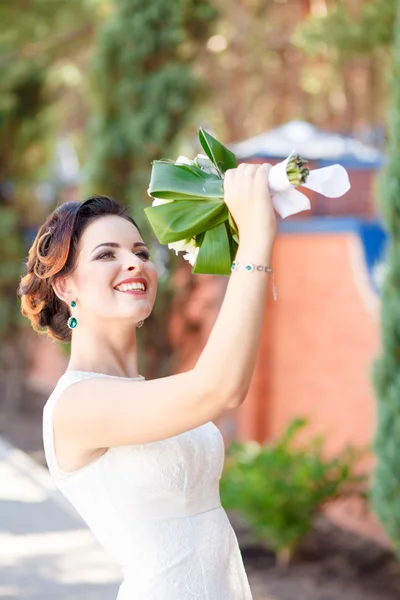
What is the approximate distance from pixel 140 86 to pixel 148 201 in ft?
3.15

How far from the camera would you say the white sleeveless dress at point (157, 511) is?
177 cm

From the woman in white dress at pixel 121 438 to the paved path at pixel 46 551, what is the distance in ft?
10.0

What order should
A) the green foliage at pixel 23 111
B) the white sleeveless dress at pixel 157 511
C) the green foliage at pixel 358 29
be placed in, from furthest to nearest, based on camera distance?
1. the green foliage at pixel 23 111
2. the green foliage at pixel 358 29
3. the white sleeveless dress at pixel 157 511

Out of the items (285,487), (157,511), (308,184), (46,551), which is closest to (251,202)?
(308,184)

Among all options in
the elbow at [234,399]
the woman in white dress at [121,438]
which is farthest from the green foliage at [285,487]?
the elbow at [234,399]

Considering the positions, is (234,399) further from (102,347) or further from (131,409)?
(102,347)

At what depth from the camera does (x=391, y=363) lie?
175 inches

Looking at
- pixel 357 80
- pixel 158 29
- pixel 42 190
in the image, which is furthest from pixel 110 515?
pixel 357 80

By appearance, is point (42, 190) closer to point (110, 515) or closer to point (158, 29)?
point (158, 29)

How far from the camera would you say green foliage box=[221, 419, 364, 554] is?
5195mm

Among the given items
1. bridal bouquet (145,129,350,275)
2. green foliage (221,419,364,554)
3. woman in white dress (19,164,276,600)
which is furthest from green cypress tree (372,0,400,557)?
bridal bouquet (145,129,350,275)

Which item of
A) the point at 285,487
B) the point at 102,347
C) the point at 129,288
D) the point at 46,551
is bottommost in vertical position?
the point at 46,551

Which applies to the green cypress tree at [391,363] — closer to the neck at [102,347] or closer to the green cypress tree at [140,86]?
the neck at [102,347]

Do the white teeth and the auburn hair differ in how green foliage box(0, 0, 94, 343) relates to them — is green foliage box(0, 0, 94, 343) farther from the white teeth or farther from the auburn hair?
the white teeth
